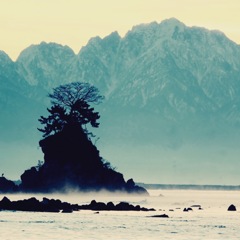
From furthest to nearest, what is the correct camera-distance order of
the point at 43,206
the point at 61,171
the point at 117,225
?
the point at 61,171
the point at 43,206
the point at 117,225

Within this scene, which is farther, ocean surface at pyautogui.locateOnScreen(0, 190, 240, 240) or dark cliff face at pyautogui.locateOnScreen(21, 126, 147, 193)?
dark cliff face at pyautogui.locateOnScreen(21, 126, 147, 193)

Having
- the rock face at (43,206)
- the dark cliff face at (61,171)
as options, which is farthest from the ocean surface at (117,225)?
the dark cliff face at (61,171)

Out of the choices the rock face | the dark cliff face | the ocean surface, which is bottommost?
the ocean surface

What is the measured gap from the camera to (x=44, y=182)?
196 meters

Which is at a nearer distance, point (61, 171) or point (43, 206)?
point (43, 206)

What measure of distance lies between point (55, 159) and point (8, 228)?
70408mm

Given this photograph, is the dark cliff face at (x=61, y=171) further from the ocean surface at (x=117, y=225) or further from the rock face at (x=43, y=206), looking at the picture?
the rock face at (x=43, y=206)

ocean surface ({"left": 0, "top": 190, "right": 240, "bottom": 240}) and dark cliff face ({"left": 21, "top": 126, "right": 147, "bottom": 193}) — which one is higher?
dark cliff face ({"left": 21, "top": 126, "right": 147, "bottom": 193})

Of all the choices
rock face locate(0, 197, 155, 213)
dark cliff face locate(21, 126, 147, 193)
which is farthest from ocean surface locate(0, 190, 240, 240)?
dark cliff face locate(21, 126, 147, 193)

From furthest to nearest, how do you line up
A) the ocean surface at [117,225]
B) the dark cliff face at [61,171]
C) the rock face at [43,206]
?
the dark cliff face at [61,171] < the rock face at [43,206] < the ocean surface at [117,225]

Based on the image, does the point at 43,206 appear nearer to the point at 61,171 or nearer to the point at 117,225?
the point at 117,225

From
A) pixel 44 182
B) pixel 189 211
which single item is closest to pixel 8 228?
pixel 189 211

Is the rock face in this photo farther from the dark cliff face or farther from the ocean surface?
the dark cliff face

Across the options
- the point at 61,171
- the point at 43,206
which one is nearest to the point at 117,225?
the point at 43,206
